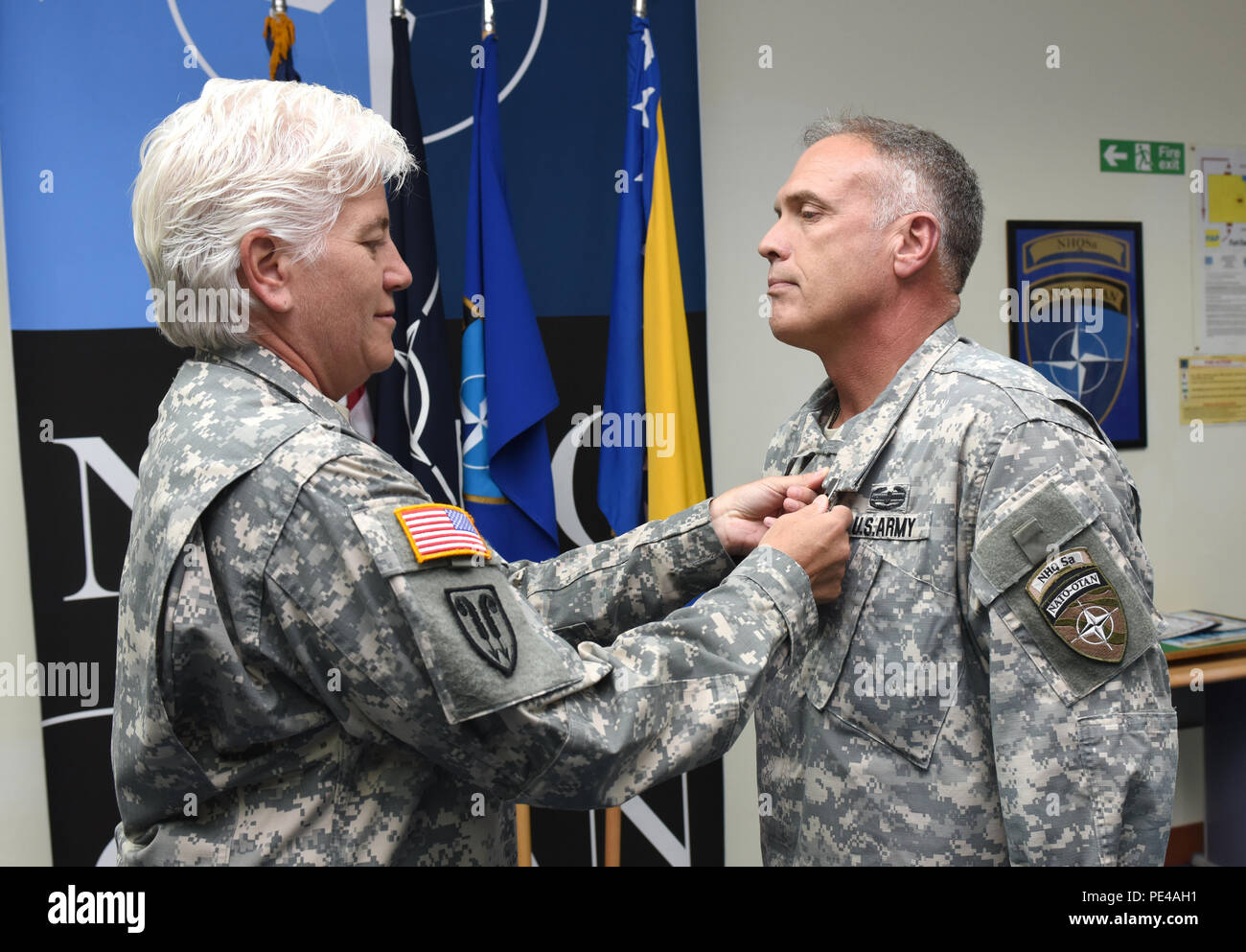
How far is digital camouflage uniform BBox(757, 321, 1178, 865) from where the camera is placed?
1.22m

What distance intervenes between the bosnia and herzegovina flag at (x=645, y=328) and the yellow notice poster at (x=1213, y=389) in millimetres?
2008

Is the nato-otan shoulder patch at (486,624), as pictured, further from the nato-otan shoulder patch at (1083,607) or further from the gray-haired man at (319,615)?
the nato-otan shoulder patch at (1083,607)

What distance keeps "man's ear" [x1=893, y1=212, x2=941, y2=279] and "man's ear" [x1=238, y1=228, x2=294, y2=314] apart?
0.93 metres

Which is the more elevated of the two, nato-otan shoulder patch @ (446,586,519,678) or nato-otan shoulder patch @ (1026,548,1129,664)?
nato-otan shoulder patch @ (446,586,519,678)

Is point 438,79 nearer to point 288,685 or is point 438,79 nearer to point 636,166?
point 636,166

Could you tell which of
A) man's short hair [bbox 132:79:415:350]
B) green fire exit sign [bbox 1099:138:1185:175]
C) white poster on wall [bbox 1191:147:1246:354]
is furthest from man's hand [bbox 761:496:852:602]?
→ white poster on wall [bbox 1191:147:1246:354]

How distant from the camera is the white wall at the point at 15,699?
7.82 ft

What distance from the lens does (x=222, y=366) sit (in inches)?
46.1

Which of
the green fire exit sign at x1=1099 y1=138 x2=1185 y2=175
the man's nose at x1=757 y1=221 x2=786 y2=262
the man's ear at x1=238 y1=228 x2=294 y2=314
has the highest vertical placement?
the green fire exit sign at x1=1099 y1=138 x2=1185 y2=175

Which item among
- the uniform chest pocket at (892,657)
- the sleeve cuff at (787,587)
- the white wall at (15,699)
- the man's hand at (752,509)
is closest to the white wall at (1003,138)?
the man's hand at (752,509)

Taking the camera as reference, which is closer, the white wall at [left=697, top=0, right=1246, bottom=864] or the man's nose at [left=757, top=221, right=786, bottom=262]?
the man's nose at [left=757, top=221, right=786, bottom=262]

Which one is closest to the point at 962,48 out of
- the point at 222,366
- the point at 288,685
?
the point at 222,366

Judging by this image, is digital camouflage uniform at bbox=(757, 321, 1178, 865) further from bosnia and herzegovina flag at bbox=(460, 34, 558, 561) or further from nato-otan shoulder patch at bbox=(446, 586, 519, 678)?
bosnia and herzegovina flag at bbox=(460, 34, 558, 561)

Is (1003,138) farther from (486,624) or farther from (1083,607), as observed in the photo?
(486,624)
